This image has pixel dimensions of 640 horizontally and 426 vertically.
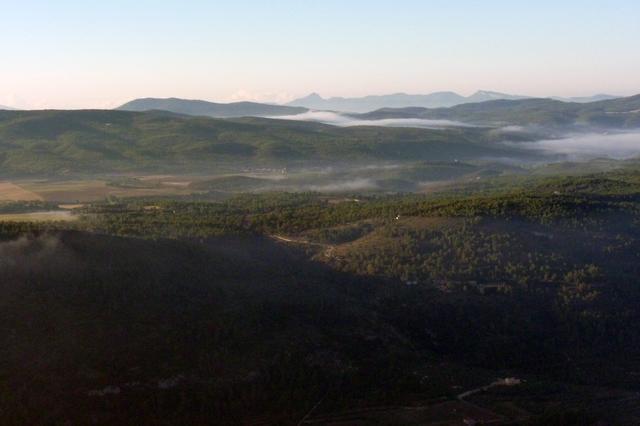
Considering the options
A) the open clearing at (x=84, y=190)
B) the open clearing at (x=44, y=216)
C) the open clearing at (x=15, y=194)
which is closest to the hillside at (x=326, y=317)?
the open clearing at (x=44, y=216)

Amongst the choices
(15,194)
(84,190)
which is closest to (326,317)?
(15,194)

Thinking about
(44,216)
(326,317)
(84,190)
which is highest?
(44,216)

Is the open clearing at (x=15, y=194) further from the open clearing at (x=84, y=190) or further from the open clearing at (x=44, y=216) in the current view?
the open clearing at (x=44, y=216)

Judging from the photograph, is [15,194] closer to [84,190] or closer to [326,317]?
[84,190]

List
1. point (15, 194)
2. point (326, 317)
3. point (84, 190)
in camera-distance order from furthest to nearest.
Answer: point (84, 190) → point (15, 194) → point (326, 317)

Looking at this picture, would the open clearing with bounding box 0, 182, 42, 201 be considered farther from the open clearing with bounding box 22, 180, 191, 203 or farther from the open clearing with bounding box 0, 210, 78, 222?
the open clearing with bounding box 0, 210, 78, 222

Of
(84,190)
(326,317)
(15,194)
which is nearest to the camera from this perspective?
(326,317)

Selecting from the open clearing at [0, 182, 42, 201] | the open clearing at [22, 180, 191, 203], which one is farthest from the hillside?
the open clearing at [22, 180, 191, 203]

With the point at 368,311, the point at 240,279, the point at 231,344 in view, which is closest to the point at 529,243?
the point at 368,311

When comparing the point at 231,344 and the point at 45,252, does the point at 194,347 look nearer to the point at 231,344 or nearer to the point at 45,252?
the point at 231,344
